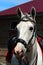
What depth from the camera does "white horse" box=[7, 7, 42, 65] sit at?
5.08m

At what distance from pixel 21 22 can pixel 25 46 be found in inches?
20.3

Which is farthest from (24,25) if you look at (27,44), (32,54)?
(32,54)

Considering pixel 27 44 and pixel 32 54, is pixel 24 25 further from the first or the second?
pixel 32 54

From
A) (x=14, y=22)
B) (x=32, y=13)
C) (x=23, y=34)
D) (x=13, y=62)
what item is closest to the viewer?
(x=23, y=34)

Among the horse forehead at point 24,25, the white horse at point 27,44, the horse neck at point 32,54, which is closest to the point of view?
the white horse at point 27,44

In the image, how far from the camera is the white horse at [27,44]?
508 cm

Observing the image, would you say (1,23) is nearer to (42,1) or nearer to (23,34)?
(42,1)

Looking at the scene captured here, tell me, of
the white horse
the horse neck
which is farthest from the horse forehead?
the horse neck

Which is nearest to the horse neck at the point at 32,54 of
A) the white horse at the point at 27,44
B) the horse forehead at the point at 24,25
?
the white horse at the point at 27,44

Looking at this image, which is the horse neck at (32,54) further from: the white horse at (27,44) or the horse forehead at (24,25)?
the horse forehead at (24,25)

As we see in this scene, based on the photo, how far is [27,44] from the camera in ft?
17.2

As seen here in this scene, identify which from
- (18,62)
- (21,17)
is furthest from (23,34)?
(18,62)

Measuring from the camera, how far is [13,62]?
6.07 metres

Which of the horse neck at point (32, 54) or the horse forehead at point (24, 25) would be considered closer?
the horse forehead at point (24, 25)
